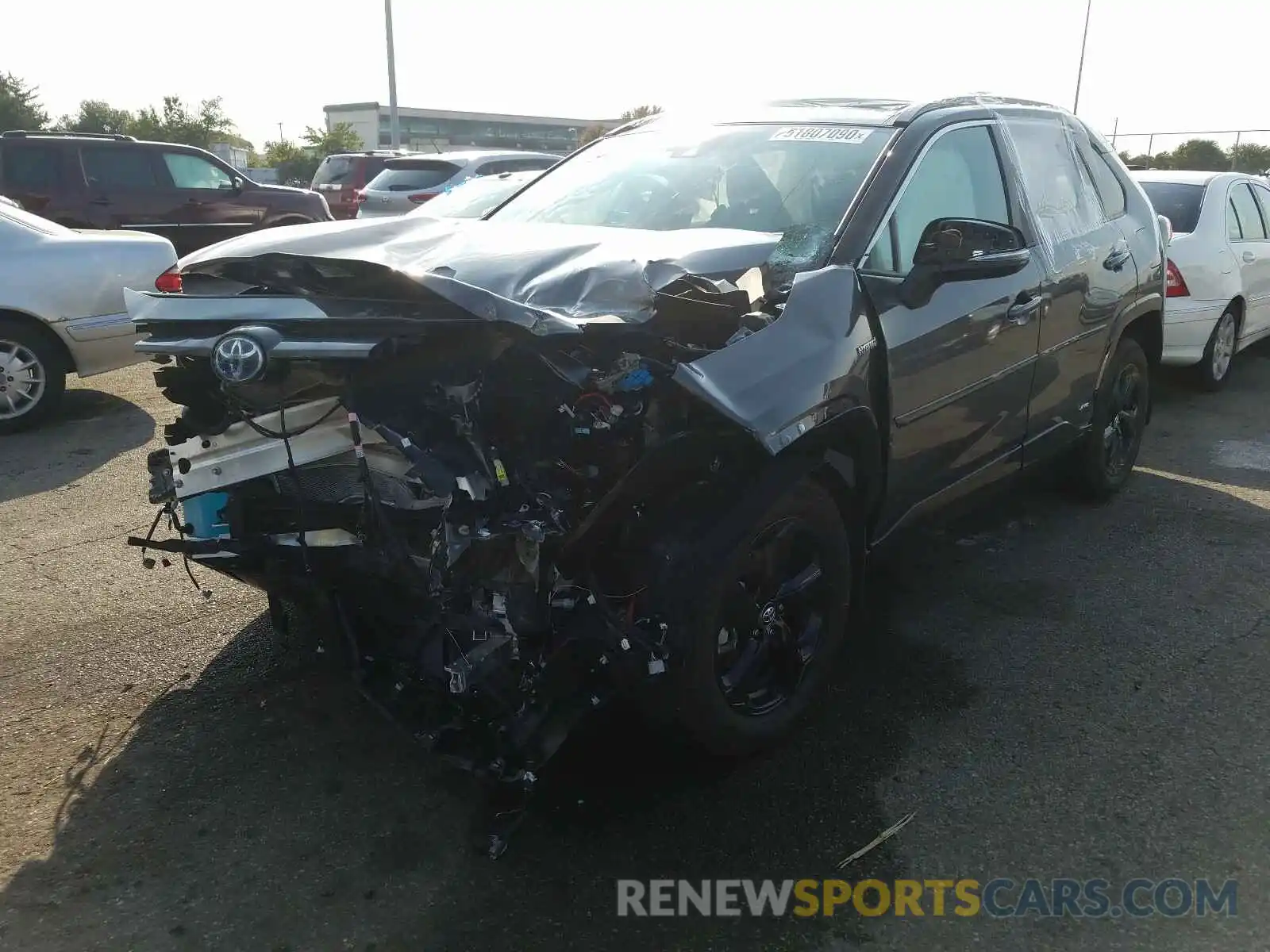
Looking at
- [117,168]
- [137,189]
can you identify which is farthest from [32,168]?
[137,189]

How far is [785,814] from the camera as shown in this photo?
2885mm

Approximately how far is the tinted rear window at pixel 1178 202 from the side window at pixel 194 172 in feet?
34.4

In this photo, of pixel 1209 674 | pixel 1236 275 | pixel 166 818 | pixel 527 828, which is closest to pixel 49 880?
pixel 166 818

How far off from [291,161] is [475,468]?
59.5m

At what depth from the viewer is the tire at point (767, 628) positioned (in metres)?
2.75

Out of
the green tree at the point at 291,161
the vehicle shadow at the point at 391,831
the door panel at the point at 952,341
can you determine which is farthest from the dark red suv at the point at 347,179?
the green tree at the point at 291,161

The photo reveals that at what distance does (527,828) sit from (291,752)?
0.84 metres

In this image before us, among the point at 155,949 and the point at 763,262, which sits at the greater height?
the point at 763,262

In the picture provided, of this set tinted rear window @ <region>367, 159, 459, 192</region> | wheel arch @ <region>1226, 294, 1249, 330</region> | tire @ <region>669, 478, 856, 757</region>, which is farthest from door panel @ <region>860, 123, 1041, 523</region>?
tinted rear window @ <region>367, 159, 459, 192</region>

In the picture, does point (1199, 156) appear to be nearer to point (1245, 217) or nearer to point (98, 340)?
point (1245, 217)

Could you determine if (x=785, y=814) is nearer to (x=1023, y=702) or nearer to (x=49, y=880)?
(x=1023, y=702)

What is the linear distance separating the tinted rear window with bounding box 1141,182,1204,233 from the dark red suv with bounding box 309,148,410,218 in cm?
1091

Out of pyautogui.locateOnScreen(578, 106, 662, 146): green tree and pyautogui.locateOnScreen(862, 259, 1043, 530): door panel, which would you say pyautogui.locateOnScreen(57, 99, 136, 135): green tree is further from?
pyautogui.locateOnScreen(862, 259, 1043, 530): door panel

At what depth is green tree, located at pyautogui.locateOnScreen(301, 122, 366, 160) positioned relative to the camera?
191ft
